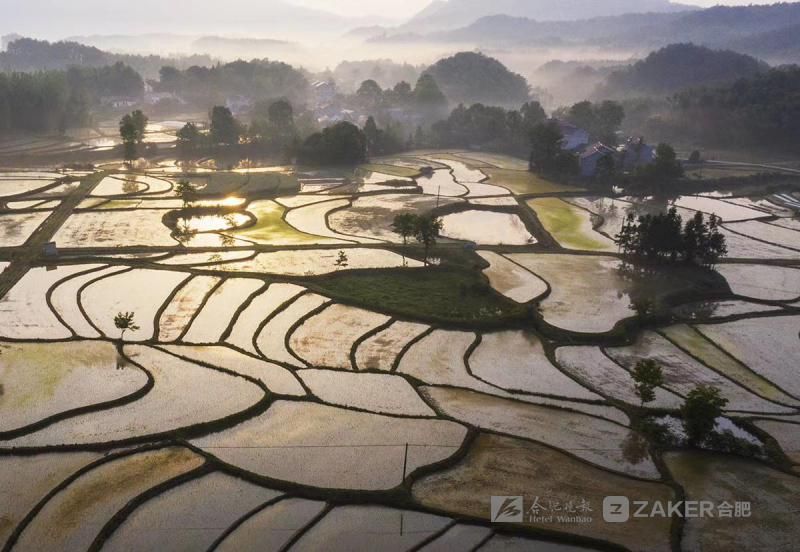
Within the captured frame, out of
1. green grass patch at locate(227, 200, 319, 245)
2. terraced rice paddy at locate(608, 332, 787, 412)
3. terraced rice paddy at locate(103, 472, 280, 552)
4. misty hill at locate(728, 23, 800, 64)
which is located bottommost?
terraced rice paddy at locate(103, 472, 280, 552)

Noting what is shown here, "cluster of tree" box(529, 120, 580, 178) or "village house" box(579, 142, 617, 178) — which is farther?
"village house" box(579, 142, 617, 178)

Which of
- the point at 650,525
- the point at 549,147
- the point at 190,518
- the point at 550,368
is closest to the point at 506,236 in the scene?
the point at 550,368

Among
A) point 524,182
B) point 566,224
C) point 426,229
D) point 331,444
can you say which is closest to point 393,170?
point 524,182

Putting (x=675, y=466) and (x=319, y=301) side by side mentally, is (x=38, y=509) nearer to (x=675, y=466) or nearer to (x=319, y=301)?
(x=319, y=301)

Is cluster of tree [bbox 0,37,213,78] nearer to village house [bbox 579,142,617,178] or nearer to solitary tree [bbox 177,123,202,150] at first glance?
solitary tree [bbox 177,123,202,150]

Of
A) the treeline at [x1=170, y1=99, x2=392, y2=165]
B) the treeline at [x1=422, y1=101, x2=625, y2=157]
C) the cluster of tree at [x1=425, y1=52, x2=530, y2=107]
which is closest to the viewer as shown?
the treeline at [x1=170, y1=99, x2=392, y2=165]

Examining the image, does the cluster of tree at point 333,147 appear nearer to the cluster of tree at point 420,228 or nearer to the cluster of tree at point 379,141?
the cluster of tree at point 379,141

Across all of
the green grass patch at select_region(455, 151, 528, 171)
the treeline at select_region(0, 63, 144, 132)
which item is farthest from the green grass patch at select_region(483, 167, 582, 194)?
the treeline at select_region(0, 63, 144, 132)
